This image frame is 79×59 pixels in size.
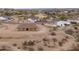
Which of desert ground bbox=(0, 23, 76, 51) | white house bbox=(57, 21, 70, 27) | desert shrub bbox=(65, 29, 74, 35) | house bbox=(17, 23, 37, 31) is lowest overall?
desert ground bbox=(0, 23, 76, 51)

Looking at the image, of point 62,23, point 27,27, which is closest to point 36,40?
point 27,27

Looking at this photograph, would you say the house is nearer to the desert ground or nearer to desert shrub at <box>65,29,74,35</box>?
the desert ground

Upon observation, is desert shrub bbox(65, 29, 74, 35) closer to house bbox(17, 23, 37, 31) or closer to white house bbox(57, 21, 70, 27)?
white house bbox(57, 21, 70, 27)

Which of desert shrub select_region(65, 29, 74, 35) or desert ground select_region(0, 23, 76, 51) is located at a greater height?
desert shrub select_region(65, 29, 74, 35)

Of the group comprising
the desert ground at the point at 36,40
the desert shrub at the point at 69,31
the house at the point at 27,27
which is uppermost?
the house at the point at 27,27

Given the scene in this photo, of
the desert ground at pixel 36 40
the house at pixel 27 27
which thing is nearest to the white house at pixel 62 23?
the desert ground at pixel 36 40

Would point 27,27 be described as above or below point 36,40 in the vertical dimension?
above

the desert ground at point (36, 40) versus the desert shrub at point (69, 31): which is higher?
the desert shrub at point (69, 31)

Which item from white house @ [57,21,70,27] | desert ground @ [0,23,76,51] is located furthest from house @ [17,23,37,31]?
white house @ [57,21,70,27]

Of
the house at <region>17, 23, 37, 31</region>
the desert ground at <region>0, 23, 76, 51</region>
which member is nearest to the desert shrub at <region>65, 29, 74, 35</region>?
the desert ground at <region>0, 23, 76, 51</region>

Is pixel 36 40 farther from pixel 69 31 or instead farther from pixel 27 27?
pixel 69 31

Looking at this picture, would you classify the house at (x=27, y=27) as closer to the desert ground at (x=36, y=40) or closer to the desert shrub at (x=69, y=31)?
the desert ground at (x=36, y=40)
